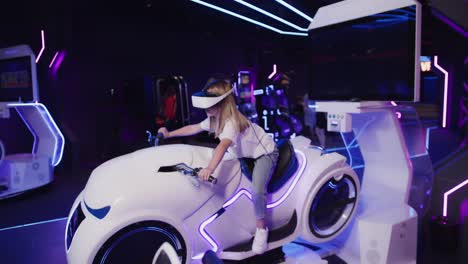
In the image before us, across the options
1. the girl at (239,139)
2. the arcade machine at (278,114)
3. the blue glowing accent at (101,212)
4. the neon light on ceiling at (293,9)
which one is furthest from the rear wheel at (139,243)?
the arcade machine at (278,114)

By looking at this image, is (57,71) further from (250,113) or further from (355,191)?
(355,191)

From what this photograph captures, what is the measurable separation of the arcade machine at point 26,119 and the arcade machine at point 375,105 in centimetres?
413

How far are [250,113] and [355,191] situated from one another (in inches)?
265

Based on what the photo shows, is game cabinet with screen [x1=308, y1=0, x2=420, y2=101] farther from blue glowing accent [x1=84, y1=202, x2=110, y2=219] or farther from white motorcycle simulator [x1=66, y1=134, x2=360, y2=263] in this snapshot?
blue glowing accent [x1=84, y1=202, x2=110, y2=219]

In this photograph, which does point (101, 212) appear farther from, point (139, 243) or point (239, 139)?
point (239, 139)

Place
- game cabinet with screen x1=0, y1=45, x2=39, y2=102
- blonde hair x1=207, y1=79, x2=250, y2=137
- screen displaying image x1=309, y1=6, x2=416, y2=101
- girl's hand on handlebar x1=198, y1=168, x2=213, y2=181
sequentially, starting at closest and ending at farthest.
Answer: girl's hand on handlebar x1=198, y1=168, x2=213, y2=181
blonde hair x1=207, y1=79, x2=250, y2=137
screen displaying image x1=309, y1=6, x2=416, y2=101
game cabinet with screen x1=0, y1=45, x2=39, y2=102

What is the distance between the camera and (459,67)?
343 inches

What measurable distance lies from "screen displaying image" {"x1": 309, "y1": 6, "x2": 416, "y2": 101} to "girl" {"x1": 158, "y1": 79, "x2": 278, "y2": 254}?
95cm

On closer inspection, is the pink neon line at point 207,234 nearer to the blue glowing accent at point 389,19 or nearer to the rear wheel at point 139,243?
the rear wheel at point 139,243

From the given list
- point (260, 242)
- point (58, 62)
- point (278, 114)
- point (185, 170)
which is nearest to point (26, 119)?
point (58, 62)

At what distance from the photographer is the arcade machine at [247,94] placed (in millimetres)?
9680

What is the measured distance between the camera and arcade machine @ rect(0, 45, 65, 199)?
204 inches

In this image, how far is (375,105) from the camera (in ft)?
9.48

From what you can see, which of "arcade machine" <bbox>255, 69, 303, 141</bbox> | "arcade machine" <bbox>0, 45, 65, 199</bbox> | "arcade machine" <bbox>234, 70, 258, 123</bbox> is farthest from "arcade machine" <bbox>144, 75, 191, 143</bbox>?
"arcade machine" <bbox>255, 69, 303, 141</bbox>
